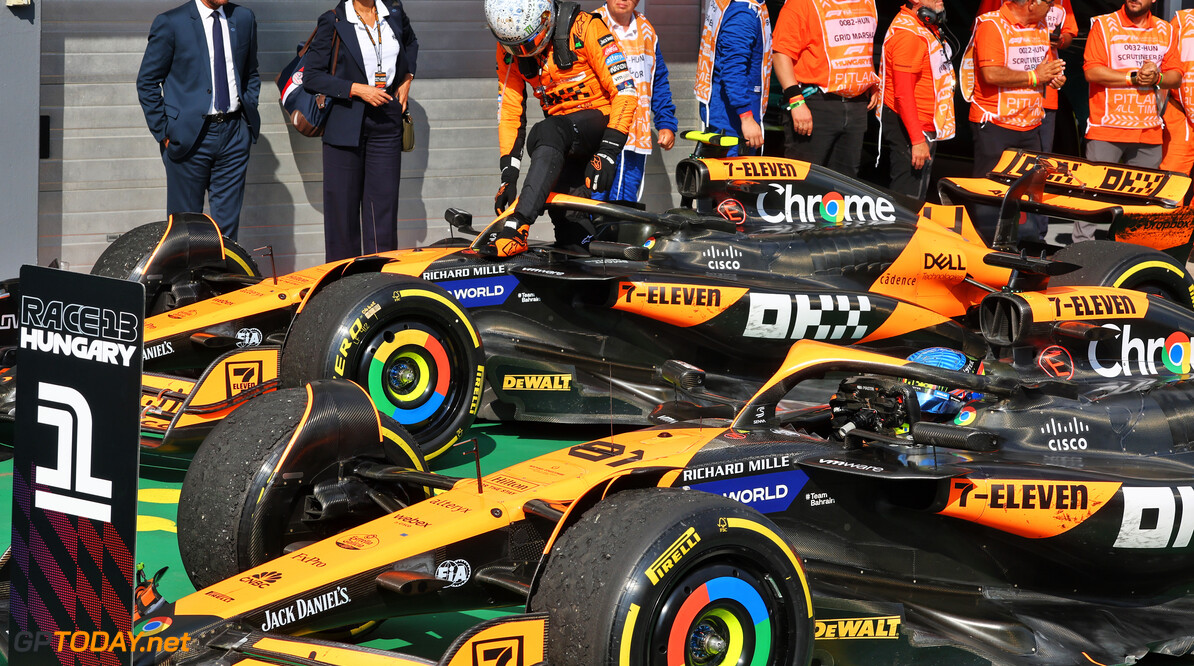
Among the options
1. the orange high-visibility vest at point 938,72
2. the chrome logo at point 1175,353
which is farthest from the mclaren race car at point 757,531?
the orange high-visibility vest at point 938,72

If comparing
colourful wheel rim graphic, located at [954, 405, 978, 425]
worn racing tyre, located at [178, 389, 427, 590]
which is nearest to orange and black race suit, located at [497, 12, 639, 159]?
colourful wheel rim graphic, located at [954, 405, 978, 425]

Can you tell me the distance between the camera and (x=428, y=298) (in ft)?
20.0

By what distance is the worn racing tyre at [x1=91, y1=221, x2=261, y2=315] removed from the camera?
7152 mm

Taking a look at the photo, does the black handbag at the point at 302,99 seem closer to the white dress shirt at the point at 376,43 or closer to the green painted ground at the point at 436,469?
the white dress shirt at the point at 376,43

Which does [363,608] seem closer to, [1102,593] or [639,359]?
[1102,593]

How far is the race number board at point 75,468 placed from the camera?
2.74 metres

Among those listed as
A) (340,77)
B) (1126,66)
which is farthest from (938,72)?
(340,77)

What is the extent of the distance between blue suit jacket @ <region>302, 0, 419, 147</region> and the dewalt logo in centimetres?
607

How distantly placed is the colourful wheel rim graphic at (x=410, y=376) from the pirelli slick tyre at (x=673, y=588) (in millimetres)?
2730

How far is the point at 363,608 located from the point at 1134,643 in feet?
8.21

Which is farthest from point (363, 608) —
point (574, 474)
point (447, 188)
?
point (447, 188)

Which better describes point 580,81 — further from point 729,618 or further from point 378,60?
point 729,618

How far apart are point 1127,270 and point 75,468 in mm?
6212

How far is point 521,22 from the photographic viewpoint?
23.4 ft
